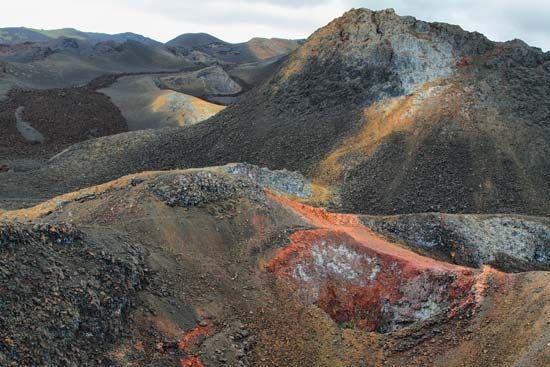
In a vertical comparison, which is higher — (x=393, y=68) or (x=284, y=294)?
(x=393, y=68)

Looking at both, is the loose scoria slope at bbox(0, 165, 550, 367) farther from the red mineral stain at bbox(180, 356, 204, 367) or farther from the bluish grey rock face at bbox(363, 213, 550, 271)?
the bluish grey rock face at bbox(363, 213, 550, 271)

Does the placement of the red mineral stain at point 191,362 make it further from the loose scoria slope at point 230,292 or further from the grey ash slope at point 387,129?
the grey ash slope at point 387,129

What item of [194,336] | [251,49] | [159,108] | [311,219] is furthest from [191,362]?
[251,49]

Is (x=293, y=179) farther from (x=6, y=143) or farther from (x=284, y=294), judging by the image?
(x=6, y=143)

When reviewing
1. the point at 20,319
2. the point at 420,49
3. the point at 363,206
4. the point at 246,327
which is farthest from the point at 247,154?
the point at 20,319

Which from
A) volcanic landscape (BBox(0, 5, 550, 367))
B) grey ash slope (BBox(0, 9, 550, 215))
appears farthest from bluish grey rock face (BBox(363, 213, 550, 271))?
grey ash slope (BBox(0, 9, 550, 215))
